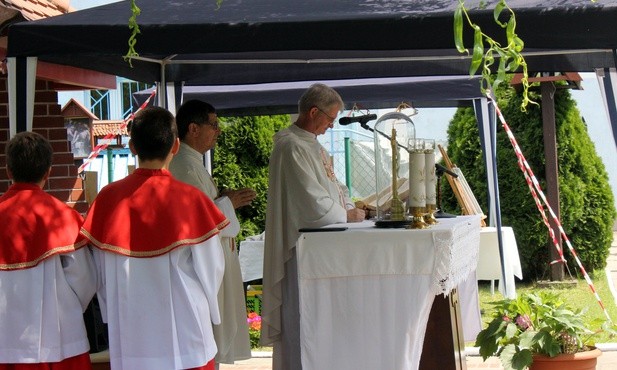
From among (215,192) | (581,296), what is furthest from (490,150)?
(215,192)

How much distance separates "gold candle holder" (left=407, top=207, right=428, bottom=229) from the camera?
18.0 ft

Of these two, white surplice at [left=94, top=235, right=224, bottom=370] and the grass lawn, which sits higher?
white surplice at [left=94, top=235, right=224, bottom=370]

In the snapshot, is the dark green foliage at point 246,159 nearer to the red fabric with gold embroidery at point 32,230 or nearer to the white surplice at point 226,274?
the white surplice at point 226,274

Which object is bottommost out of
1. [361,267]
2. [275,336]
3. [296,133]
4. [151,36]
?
[275,336]

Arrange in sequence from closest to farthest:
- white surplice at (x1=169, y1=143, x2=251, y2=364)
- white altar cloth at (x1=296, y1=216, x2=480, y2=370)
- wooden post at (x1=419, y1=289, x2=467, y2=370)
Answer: white altar cloth at (x1=296, y1=216, x2=480, y2=370), white surplice at (x1=169, y1=143, x2=251, y2=364), wooden post at (x1=419, y1=289, x2=467, y2=370)

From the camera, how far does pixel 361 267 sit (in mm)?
5461

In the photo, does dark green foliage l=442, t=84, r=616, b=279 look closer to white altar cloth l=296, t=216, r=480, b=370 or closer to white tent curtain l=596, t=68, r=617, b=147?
white tent curtain l=596, t=68, r=617, b=147

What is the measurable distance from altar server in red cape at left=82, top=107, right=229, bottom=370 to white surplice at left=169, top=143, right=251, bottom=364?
1.17m

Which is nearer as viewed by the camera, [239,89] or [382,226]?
[382,226]

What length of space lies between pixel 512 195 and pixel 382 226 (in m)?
7.58

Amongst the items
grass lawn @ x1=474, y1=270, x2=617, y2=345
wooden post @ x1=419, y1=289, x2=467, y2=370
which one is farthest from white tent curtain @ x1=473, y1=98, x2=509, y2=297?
wooden post @ x1=419, y1=289, x2=467, y2=370

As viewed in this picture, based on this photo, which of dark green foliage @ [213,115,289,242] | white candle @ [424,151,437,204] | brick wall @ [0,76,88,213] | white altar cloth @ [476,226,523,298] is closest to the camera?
white candle @ [424,151,437,204]

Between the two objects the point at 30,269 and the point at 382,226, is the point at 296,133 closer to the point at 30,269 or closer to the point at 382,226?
the point at 382,226

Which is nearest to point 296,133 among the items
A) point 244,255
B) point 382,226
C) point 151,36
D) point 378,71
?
point 382,226
